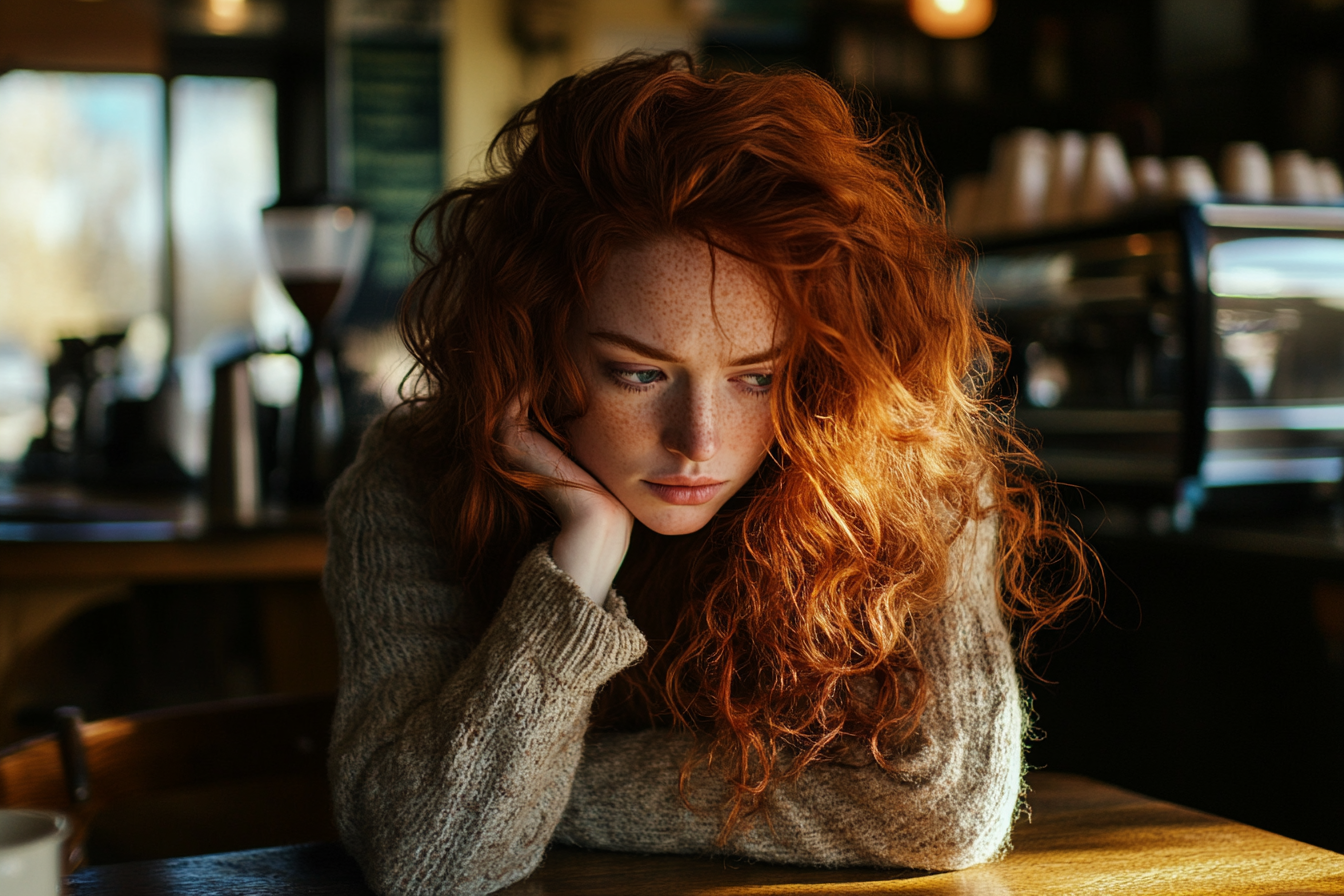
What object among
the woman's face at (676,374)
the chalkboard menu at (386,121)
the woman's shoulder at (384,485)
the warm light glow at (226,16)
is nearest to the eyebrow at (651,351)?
the woman's face at (676,374)

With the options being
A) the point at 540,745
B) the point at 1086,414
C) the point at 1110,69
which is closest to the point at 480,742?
the point at 540,745

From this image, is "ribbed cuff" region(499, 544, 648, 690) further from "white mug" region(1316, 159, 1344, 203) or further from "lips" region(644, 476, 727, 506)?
"white mug" region(1316, 159, 1344, 203)

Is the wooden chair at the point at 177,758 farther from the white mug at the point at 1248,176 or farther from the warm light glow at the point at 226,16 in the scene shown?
the warm light glow at the point at 226,16

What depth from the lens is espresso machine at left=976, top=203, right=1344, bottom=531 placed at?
169 cm

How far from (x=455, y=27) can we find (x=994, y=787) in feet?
13.7

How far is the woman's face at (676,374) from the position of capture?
77cm

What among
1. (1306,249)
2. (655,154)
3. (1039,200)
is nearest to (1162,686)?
(1306,249)

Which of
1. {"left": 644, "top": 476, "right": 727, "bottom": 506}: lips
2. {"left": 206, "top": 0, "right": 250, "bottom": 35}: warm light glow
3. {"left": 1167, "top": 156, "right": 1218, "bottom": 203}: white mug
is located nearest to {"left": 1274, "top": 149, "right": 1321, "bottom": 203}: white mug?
{"left": 1167, "top": 156, "right": 1218, "bottom": 203}: white mug

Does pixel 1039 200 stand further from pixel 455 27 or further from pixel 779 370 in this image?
pixel 455 27

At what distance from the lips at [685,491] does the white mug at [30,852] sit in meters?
0.40

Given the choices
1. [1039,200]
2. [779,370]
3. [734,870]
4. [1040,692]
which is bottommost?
[1040,692]

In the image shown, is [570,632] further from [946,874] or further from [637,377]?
[946,874]

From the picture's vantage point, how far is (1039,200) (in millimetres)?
2354

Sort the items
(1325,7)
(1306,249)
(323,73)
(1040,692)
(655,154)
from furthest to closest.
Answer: (323,73)
(1325,7)
(1040,692)
(1306,249)
(655,154)
